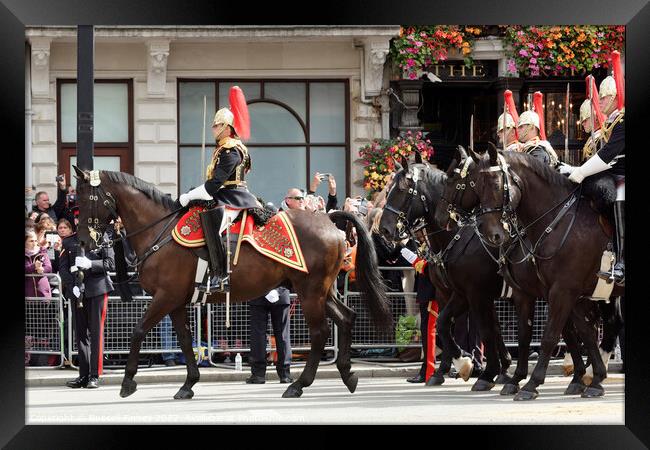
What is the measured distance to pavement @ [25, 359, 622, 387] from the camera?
17.1 meters

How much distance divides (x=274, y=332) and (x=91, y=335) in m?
2.26

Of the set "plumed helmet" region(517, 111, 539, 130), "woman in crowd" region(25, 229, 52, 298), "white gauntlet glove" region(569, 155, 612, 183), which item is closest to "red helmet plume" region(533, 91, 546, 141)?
"plumed helmet" region(517, 111, 539, 130)

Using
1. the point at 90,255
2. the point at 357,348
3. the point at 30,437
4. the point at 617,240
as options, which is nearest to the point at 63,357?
the point at 90,255

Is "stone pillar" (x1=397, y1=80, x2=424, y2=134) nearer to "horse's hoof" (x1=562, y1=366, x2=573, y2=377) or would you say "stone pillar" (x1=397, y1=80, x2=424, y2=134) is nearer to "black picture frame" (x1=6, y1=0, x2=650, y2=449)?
"horse's hoof" (x1=562, y1=366, x2=573, y2=377)

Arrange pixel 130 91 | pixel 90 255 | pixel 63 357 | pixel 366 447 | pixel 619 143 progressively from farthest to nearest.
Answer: pixel 130 91, pixel 63 357, pixel 90 255, pixel 619 143, pixel 366 447

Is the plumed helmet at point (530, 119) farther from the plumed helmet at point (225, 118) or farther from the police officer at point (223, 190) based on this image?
the plumed helmet at point (225, 118)

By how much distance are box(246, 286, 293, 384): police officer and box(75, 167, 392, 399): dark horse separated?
54.3 inches

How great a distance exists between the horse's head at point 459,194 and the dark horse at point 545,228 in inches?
4.2

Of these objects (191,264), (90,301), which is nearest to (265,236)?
(191,264)

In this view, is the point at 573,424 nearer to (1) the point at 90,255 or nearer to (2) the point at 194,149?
(1) the point at 90,255

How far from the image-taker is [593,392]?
14680mm

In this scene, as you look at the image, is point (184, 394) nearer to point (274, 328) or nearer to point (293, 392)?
point (293, 392)

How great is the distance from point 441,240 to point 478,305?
96 centimetres

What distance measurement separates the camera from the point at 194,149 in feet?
79.6
